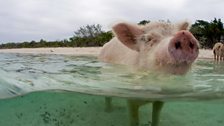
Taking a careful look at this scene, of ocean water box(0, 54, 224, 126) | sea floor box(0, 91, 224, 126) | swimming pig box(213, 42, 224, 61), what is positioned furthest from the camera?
swimming pig box(213, 42, 224, 61)

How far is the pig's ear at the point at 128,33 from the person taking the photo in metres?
6.62

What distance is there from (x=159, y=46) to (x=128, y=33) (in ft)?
3.60

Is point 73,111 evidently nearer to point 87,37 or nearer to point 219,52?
point 219,52

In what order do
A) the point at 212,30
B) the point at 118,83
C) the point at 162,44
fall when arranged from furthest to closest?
the point at 212,30 < the point at 118,83 < the point at 162,44

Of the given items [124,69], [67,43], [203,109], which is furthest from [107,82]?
[67,43]

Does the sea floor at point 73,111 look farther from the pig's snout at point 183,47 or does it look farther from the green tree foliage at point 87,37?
the green tree foliage at point 87,37

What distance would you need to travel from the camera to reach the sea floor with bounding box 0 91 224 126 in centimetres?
753

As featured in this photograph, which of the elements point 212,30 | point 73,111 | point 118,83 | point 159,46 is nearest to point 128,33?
point 118,83

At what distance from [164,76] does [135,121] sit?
1.26 metres

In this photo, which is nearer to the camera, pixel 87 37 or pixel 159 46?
pixel 159 46

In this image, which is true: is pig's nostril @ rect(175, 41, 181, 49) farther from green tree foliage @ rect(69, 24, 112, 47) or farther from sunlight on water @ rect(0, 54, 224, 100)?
green tree foliage @ rect(69, 24, 112, 47)

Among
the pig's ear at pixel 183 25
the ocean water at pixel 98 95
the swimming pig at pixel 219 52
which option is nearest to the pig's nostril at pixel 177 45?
the ocean water at pixel 98 95

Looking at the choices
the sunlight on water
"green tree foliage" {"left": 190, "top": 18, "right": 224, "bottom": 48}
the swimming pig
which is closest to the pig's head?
the sunlight on water

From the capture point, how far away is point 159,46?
5.74 metres
